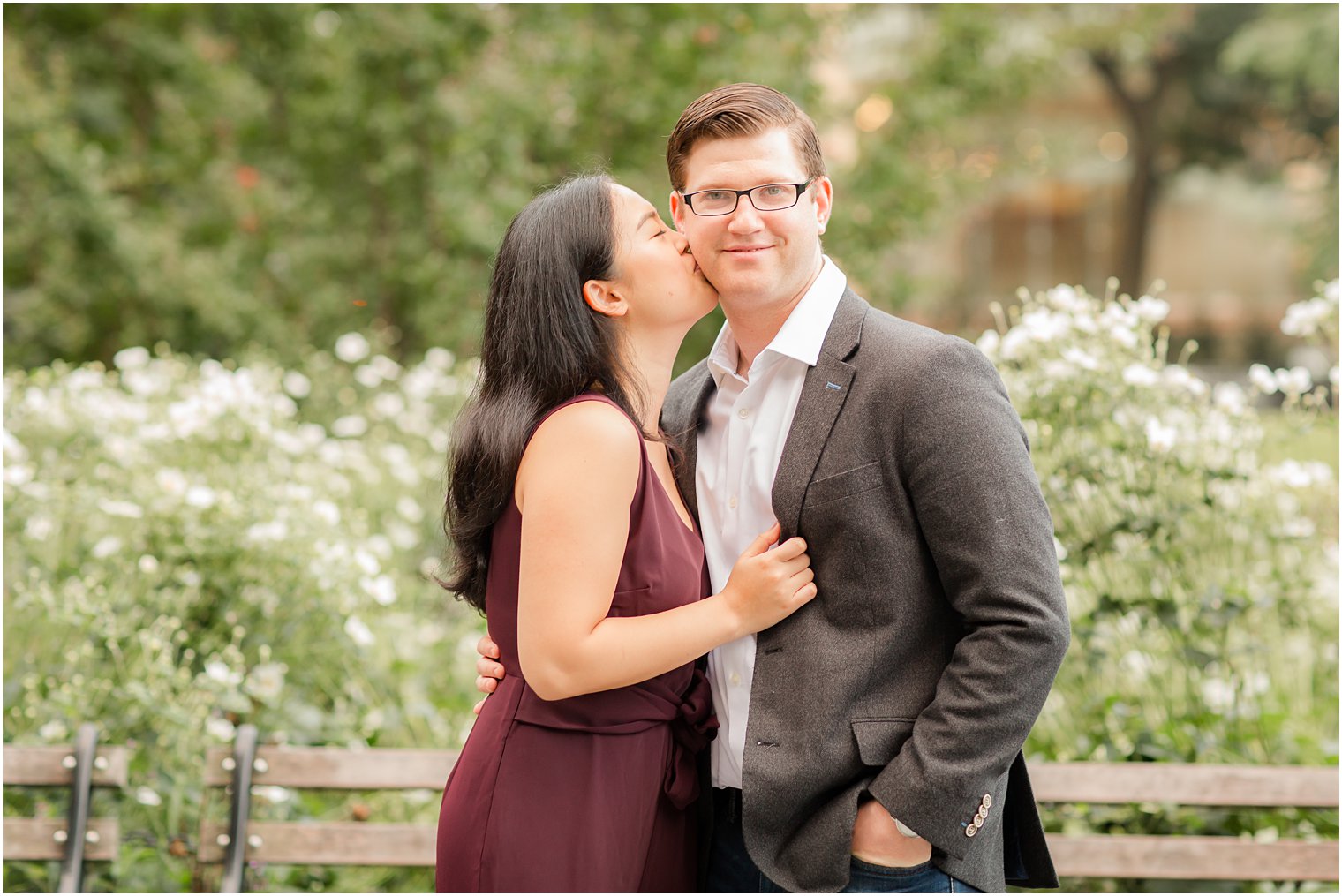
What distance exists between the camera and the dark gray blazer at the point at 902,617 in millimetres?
2111

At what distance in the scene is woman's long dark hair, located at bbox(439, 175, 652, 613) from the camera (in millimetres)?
2326

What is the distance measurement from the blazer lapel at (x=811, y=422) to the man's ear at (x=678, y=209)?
0.41 m

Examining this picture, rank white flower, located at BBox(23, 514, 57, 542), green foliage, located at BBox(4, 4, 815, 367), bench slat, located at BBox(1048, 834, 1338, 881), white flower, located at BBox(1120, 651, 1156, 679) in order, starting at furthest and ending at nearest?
1. green foliage, located at BBox(4, 4, 815, 367)
2. white flower, located at BBox(23, 514, 57, 542)
3. white flower, located at BBox(1120, 651, 1156, 679)
4. bench slat, located at BBox(1048, 834, 1338, 881)

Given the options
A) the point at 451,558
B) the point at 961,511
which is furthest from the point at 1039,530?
the point at 451,558

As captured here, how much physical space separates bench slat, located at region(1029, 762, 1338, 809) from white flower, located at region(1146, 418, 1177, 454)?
97 centimetres

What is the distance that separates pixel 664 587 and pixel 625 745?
0.33 meters

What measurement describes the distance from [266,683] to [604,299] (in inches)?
91.5

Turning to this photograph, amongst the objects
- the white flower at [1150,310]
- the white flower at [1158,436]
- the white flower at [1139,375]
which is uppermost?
the white flower at [1150,310]

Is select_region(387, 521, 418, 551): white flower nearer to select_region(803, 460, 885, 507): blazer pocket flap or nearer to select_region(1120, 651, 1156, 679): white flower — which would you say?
select_region(1120, 651, 1156, 679): white flower

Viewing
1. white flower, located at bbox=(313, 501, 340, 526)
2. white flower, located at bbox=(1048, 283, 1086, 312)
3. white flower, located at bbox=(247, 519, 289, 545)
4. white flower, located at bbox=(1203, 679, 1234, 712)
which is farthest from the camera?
white flower, located at bbox=(313, 501, 340, 526)

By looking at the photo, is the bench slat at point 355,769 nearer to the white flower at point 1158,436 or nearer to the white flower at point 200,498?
the white flower at point 200,498

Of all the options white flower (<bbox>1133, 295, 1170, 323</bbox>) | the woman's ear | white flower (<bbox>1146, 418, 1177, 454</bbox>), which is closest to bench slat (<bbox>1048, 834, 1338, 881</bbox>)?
white flower (<bbox>1146, 418, 1177, 454</bbox>)

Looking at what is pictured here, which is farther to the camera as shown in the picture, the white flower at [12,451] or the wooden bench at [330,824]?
the white flower at [12,451]

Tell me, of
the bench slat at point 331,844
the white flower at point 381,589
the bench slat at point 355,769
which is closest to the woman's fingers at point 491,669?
the bench slat at point 355,769
